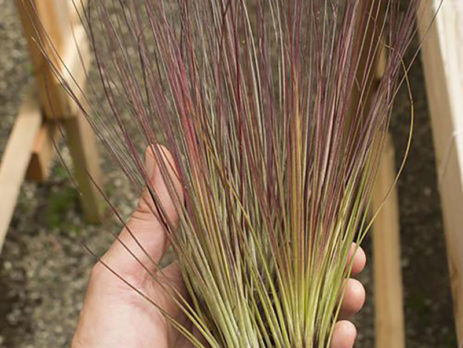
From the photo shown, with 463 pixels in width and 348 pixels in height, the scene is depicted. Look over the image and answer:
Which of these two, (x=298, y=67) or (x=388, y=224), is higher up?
(x=388, y=224)

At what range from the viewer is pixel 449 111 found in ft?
2.48

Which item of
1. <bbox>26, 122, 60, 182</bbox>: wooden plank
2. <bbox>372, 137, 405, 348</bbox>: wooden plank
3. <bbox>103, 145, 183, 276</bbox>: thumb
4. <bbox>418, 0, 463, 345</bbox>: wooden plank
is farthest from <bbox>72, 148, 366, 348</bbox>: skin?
<bbox>26, 122, 60, 182</bbox>: wooden plank

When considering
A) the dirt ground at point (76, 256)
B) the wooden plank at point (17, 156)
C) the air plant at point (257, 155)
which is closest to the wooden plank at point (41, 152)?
the wooden plank at point (17, 156)

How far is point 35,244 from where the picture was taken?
1.55m

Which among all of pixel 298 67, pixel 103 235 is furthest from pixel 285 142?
pixel 103 235

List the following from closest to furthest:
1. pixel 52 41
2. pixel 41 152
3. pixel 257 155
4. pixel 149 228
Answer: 1. pixel 257 155
2. pixel 149 228
3. pixel 52 41
4. pixel 41 152

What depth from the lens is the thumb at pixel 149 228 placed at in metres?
0.73

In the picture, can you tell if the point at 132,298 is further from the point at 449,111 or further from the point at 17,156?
the point at 17,156

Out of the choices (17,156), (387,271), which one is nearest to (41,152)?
(17,156)

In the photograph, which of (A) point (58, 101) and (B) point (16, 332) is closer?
(A) point (58, 101)

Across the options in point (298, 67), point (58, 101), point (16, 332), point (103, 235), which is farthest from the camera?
point (103, 235)

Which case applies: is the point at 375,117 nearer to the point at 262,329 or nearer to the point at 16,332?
the point at 262,329

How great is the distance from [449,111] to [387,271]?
1.91 ft

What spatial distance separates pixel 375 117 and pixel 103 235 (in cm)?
95
